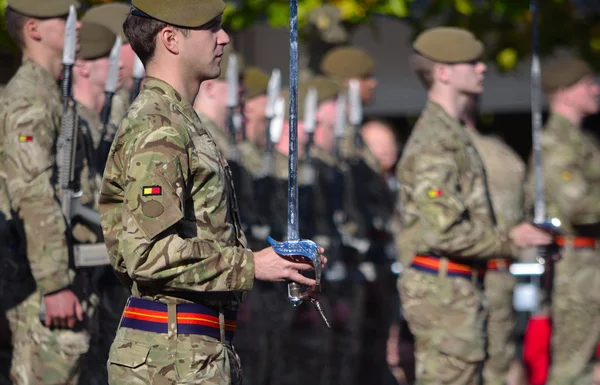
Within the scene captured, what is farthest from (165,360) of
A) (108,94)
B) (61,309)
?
(108,94)

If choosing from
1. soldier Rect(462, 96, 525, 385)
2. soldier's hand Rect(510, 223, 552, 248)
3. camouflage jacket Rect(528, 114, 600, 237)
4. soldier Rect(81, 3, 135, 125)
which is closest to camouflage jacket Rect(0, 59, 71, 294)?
soldier Rect(81, 3, 135, 125)

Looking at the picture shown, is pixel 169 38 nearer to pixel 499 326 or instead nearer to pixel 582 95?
pixel 499 326

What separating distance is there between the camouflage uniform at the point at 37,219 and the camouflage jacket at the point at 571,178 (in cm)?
353

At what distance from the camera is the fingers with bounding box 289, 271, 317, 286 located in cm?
354

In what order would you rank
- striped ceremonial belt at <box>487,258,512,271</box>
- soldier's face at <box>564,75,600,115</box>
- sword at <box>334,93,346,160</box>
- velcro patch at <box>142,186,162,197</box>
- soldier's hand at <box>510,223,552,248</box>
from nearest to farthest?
velcro patch at <box>142,186,162,197</box>, soldier's hand at <box>510,223,552,248</box>, striped ceremonial belt at <box>487,258,512,271</box>, soldier's face at <box>564,75,600,115</box>, sword at <box>334,93,346,160</box>

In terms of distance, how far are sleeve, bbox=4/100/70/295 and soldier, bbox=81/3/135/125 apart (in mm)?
897

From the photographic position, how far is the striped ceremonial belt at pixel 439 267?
5.84 metres

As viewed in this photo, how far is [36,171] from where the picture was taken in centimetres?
504

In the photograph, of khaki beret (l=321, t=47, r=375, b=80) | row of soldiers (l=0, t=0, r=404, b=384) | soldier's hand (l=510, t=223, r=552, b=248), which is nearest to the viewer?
row of soldiers (l=0, t=0, r=404, b=384)

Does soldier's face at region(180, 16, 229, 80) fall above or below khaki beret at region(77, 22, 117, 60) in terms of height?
below

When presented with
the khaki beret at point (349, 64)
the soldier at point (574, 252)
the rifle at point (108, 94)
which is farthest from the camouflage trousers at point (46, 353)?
the khaki beret at point (349, 64)

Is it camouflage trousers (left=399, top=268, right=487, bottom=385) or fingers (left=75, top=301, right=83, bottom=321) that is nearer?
fingers (left=75, top=301, right=83, bottom=321)

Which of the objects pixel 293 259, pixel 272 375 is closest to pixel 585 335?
pixel 272 375

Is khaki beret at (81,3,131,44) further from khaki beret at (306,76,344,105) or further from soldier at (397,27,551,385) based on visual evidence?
khaki beret at (306,76,344,105)
